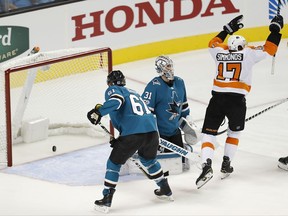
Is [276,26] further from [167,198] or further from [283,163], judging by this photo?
[167,198]

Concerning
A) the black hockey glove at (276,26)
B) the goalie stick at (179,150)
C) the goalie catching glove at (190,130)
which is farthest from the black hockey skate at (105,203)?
the black hockey glove at (276,26)

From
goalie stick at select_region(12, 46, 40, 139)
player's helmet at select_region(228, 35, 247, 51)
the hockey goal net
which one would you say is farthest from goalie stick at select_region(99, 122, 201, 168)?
goalie stick at select_region(12, 46, 40, 139)

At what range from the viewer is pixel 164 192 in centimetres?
652

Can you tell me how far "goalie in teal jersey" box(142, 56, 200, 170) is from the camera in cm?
707

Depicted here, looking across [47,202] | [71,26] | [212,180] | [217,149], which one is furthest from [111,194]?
[71,26]

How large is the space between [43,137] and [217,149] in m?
1.48

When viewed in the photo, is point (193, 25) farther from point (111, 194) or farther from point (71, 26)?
point (111, 194)

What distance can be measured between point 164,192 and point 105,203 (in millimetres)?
447

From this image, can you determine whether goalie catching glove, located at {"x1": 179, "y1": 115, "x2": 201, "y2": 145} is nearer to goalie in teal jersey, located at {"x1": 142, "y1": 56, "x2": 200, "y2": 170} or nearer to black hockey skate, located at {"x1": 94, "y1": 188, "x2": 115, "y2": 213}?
goalie in teal jersey, located at {"x1": 142, "y1": 56, "x2": 200, "y2": 170}

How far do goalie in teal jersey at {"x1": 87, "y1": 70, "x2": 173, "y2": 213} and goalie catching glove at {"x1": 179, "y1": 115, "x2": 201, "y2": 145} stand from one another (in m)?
1.00

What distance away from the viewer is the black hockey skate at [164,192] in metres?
6.50

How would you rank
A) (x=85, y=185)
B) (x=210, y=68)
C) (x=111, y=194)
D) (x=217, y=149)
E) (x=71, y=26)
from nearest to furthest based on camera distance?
(x=111, y=194), (x=85, y=185), (x=217, y=149), (x=71, y=26), (x=210, y=68)

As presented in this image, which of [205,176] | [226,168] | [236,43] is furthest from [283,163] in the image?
[236,43]

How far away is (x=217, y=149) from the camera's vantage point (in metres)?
7.92
